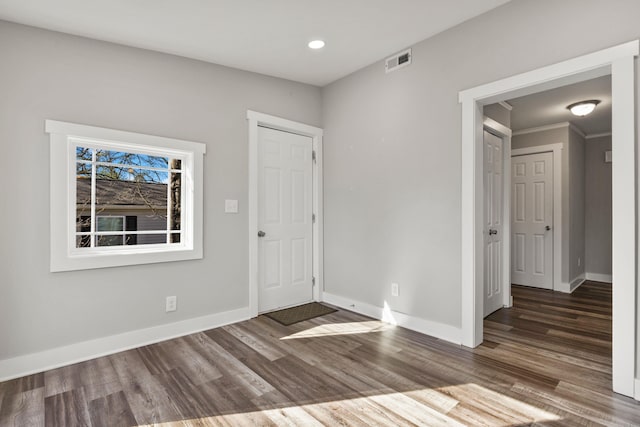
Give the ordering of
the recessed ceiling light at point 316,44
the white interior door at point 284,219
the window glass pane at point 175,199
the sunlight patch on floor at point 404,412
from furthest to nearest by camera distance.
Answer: the white interior door at point 284,219 → the window glass pane at point 175,199 → the recessed ceiling light at point 316,44 → the sunlight patch on floor at point 404,412

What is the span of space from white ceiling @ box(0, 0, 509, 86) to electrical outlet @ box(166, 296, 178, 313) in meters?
2.26

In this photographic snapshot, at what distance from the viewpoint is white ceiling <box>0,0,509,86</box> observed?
243 cm

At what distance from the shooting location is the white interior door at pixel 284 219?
379 centimetres

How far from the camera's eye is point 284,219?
13.0ft

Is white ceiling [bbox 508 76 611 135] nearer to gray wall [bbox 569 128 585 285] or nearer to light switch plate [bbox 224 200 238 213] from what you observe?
gray wall [bbox 569 128 585 285]

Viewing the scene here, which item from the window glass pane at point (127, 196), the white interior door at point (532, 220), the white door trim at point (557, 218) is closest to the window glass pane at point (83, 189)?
the window glass pane at point (127, 196)

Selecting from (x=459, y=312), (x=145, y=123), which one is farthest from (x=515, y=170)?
(x=145, y=123)

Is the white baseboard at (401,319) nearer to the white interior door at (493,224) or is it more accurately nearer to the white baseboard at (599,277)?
the white interior door at (493,224)

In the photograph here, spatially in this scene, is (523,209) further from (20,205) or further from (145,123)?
(20,205)

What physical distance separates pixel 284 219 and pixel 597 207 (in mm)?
5297

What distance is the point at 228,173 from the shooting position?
3.46 metres

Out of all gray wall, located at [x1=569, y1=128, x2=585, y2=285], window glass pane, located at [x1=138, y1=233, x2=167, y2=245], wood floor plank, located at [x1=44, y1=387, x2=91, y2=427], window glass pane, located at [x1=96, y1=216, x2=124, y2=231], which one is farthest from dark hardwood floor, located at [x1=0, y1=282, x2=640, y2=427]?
gray wall, located at [x1=569, y1=128, x2=585, y2=285]

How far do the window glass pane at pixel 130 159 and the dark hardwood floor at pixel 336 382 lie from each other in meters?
1.62

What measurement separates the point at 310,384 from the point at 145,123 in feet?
8.34
